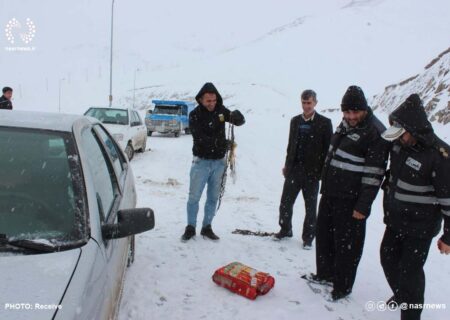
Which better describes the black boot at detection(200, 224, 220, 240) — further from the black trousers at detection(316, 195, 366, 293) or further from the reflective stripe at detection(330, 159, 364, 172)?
the reflective stripe at detection(330, 159, 364, 172)

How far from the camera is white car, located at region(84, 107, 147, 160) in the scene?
11.6 m

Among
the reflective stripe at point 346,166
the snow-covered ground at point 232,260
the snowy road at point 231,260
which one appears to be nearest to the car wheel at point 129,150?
the snow-covered ground at point 232,260

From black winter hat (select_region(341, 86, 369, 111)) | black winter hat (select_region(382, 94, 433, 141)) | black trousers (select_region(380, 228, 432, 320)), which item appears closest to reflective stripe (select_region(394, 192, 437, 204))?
black trousers (select_region(380, 228, 432, 320))

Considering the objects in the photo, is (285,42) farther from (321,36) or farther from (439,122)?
(439,122)

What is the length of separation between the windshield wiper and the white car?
371 inches

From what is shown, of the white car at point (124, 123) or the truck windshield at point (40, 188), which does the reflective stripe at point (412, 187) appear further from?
the white car at point (124, 123)

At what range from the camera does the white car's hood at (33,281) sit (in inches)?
64.4

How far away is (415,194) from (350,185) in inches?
27.3

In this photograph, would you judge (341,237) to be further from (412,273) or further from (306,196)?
(306,196)

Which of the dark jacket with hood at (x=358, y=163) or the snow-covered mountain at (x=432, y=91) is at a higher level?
the snow-covered mountain at (x=432, y=91)

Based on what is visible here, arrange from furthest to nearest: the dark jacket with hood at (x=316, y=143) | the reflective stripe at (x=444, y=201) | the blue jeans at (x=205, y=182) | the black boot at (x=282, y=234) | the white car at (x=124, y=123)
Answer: the white car at (x=124, y=123), the black boot at (x=282, y=234), the blue jeans at (x=205, y=182), the dark jacket with hood at (x=316, y=143), the reflective stripe at (x=444, y=201)

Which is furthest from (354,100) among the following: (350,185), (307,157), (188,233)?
(188,233)

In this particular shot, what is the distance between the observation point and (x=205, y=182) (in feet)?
17.7

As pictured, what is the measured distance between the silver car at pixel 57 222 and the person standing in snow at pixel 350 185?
2043mm
